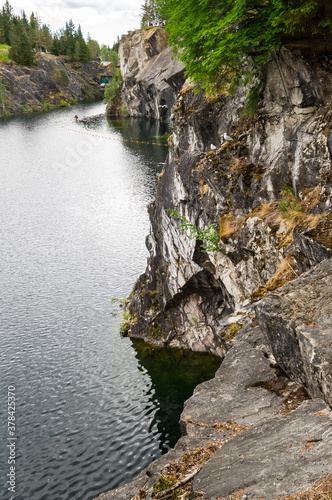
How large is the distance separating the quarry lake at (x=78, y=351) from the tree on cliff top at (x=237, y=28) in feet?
61.2

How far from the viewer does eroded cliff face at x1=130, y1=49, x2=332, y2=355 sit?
14.3 m

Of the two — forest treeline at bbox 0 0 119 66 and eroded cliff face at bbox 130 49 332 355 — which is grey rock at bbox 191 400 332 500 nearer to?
eroded cliff face at bbox 130 49 332 355

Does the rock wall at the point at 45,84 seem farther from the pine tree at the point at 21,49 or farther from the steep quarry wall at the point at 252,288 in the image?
the steep quarry wall at the point at 252,288

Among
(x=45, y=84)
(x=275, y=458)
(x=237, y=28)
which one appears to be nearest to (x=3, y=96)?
(x=45, y=84)

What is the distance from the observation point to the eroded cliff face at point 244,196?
47.0 feet

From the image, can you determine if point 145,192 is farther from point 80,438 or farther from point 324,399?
point 324,399

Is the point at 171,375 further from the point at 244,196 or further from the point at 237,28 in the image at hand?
the point at 237,28

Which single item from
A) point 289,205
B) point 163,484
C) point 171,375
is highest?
point 289,205

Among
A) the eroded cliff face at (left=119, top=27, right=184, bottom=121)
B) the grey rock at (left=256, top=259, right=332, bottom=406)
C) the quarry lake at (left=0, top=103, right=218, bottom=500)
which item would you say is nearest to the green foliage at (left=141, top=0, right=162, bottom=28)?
the eroded cliff face at (left=119, top=27, right=184, bottom=121)

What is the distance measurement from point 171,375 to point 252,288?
1220 cm

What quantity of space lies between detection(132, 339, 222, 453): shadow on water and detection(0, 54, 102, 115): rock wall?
124m

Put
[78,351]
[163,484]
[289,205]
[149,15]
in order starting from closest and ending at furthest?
1. [163,484]
2. [289,205]
3. [78,351]
4. [149,15]

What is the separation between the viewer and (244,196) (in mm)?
18547

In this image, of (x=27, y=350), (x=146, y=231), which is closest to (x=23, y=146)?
(x=146, y=231)
